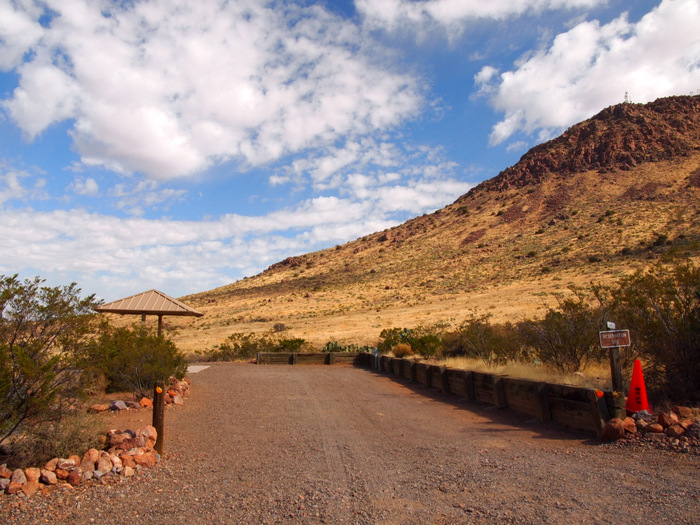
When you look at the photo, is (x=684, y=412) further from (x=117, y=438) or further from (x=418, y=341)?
(x=418, y=341)

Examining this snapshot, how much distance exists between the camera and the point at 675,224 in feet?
152

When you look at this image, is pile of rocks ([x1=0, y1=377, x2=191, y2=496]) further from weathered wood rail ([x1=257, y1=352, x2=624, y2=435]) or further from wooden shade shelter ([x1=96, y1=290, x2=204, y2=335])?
wooden shade shelter ([x1=96, y1=290, x2=204, y2=335])

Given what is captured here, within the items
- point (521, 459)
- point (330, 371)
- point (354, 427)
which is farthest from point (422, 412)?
point (330, 371)

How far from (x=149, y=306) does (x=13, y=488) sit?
11.1 m

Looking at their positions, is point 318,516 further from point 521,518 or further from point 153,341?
point 153,341

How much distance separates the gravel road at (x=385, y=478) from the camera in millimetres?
4469

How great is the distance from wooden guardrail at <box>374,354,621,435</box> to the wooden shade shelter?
8.33 meters

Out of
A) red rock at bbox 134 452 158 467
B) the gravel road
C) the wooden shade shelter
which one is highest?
the wooden shade shelter

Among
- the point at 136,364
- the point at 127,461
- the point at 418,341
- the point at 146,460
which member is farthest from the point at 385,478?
the point at 418,341

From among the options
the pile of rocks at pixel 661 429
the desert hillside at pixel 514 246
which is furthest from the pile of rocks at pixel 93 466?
the desert hillside at pixel 514 246

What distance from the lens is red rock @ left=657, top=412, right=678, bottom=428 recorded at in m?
6.34

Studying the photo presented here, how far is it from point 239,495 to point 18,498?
2154mm

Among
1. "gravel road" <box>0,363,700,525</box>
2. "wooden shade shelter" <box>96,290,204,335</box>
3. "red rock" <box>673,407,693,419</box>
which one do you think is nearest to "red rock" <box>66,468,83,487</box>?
"gravel road" <box>0,363,700,525</box>

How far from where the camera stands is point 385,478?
5.54m
